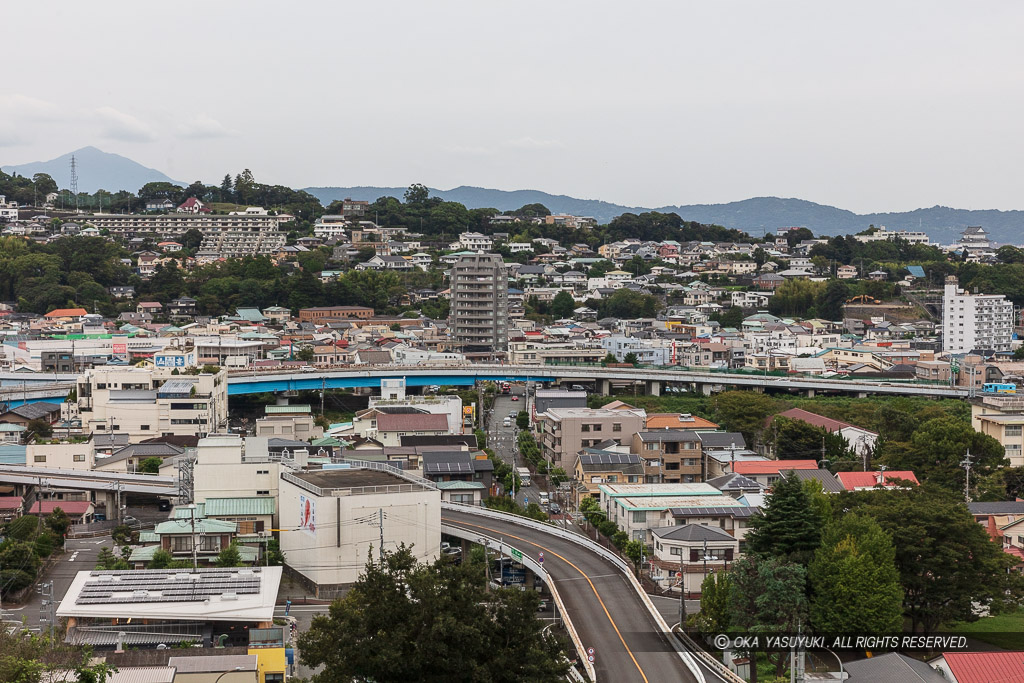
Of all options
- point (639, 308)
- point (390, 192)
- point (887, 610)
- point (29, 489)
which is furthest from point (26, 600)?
point (390, 192)

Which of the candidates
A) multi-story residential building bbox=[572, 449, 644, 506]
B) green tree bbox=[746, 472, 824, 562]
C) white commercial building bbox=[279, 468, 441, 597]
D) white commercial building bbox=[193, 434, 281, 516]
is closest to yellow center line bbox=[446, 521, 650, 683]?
white commercial building bbox=[279, 468, 441, 597]

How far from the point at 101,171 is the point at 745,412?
550ft

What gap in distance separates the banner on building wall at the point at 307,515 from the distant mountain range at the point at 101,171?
519 feet

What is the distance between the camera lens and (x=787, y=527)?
1331 centimetres

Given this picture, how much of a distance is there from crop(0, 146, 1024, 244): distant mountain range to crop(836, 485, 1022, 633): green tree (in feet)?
484

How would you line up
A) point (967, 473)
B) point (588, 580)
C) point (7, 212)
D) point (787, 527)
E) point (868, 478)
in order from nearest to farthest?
point (787, 527)
point (588, 580)
point (967, 473)
point (868, 478)
point (7, 212)

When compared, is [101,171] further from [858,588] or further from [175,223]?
[858,588]

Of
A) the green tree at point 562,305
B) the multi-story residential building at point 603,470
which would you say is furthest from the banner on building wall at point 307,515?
the green tree at point 562,305

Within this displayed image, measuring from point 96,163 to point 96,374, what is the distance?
16538cm

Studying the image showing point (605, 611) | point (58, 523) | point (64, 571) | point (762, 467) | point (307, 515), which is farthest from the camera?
point (762, 467)

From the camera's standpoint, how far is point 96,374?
83.1 feet

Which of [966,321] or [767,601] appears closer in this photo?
[767,601]

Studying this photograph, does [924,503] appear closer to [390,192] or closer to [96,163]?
[390,192]

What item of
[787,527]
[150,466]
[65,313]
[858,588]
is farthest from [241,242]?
[858,588]
